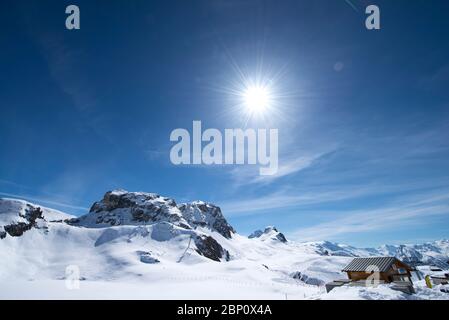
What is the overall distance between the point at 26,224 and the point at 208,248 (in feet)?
330

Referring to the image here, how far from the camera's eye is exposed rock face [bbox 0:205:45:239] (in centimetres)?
15006

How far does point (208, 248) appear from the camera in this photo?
162625mm

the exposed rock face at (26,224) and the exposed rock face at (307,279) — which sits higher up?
the exposed rock face at (26,224)

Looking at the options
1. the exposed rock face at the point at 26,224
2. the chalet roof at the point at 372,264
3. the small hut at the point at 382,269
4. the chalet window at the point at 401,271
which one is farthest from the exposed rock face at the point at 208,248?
the chalet window at the point at 401,271

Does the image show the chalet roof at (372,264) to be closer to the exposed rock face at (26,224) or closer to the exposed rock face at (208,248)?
the exposed rock face at (208,248)

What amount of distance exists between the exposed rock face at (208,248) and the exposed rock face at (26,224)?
9150cm

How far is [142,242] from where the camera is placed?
146250 millimetres

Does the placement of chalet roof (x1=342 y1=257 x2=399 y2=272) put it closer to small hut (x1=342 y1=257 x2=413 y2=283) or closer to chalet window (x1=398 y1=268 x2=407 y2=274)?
small hut (x1=342 y1=257 x2=413 y2=283)

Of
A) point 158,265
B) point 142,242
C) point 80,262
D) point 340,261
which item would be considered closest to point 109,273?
point 158,265

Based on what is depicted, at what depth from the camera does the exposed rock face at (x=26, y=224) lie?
150062mm

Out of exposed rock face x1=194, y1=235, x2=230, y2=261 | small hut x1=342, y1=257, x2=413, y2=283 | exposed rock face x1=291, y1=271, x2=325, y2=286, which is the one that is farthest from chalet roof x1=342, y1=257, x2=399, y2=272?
exposed rock face x1=194, y1=235, x2=230, y2=261

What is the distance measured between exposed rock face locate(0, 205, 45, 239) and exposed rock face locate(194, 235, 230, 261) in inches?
3602
